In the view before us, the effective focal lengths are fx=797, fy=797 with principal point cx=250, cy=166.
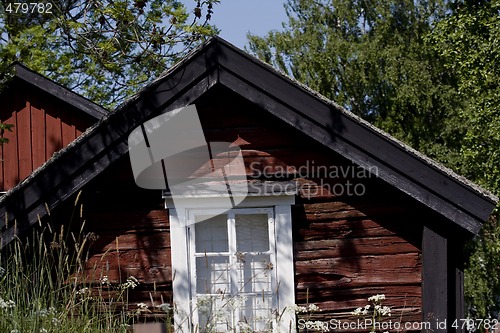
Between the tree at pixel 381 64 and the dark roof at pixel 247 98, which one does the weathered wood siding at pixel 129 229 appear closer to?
the dark roof at pixel 247 98

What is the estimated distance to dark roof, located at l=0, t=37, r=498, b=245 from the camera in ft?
22.0

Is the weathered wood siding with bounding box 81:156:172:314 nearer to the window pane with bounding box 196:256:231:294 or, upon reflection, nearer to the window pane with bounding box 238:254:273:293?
the window pane with bounding box 196:256:231:294

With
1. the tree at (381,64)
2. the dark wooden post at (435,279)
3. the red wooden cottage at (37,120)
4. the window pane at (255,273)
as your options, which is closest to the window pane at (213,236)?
the window pane at (255,273)

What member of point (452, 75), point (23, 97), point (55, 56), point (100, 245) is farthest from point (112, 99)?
point (100, 245)

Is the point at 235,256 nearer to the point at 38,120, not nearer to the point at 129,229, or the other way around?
the point at 129,229

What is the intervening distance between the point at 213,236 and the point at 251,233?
0.34 m

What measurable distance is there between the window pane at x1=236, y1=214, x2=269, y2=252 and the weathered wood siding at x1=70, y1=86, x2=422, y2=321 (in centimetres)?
27

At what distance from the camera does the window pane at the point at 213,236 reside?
720 centimetres

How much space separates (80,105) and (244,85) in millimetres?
6173

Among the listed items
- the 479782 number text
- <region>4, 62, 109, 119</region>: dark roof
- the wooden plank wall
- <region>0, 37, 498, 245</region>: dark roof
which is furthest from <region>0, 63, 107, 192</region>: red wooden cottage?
<region>0, 37, 498, 245</region>: dark roof

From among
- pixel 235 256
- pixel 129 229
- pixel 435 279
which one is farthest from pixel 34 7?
pixel 435 279

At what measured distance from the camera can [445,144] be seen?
27.8 metres

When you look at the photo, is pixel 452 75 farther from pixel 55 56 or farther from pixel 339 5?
pixel 55 56

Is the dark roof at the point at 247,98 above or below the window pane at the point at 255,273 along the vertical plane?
above
